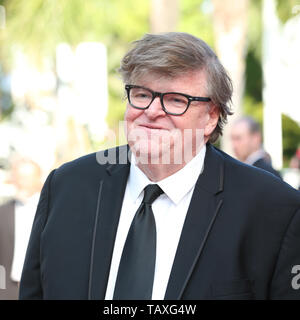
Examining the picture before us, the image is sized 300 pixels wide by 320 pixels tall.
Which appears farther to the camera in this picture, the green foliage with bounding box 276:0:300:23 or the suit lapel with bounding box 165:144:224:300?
the green foliage with bounding box 276:0:300:23

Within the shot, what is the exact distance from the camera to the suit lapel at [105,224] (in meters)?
2.40

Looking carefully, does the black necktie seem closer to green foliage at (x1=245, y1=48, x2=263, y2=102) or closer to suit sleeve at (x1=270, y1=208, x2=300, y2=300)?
suit sleeve at (x1=270, y1=208, x2=300, y2=300)

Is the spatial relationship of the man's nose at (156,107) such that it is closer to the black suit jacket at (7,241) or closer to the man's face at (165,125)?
the man's face at (165,125)

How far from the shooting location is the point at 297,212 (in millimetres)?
2434

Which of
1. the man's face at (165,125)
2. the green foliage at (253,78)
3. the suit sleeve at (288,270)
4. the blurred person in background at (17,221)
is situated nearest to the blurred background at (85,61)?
the blurred person in background at (17,221)

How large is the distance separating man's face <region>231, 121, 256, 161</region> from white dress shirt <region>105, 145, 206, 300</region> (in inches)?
174

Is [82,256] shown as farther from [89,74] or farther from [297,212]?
[89,74]

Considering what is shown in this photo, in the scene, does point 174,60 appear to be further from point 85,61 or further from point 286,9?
point 85,61

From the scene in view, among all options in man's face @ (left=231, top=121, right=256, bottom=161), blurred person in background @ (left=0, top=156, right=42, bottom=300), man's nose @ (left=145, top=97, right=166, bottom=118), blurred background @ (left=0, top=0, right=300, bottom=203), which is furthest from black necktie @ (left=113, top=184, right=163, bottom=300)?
man's face @ (left=231, top=121, right=256, bottom=161)

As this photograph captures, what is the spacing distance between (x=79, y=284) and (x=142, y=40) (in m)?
0.94

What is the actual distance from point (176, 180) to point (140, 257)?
1.06 feet

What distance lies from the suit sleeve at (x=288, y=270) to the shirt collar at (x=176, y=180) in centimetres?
41

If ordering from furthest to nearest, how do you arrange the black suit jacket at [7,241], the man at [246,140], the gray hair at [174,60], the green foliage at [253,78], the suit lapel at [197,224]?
the green foliage at [253,78]
the man at [246,140]
the black suit jacket at [7,241]
the gray hair at [174,60]
the suit lapel at [197,224]

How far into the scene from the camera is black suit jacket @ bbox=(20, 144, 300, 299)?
2357mm
